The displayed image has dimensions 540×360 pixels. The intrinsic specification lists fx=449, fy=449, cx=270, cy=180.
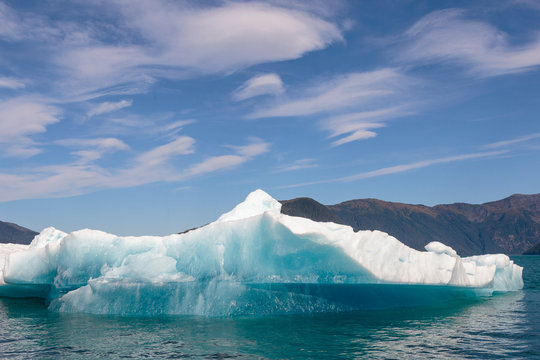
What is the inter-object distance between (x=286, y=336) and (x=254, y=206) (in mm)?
8719

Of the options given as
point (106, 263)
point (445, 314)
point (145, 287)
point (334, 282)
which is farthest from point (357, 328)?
point (106, 263)

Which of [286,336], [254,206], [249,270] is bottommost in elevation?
[286,336]

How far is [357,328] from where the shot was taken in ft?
42.4

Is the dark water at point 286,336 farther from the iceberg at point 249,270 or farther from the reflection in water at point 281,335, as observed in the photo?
the iceberg at point 249,270

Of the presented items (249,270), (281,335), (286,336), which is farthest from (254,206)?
(286,336)

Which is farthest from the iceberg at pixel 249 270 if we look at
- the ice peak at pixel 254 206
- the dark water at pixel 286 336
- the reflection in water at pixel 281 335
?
the ice peak at pixel 254 206

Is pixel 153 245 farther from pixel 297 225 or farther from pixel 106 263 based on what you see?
pixel 297 225

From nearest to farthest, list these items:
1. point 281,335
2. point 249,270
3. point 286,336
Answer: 1. point 286,336
2. point 281,335
3. point 249,270

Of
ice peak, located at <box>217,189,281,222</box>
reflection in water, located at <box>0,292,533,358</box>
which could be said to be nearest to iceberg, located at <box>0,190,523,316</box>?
reflection in water, located at <box>0,292,533,358</box>

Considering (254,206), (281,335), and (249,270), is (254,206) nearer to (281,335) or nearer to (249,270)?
(249,270)

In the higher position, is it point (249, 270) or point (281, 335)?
point (249, 270)

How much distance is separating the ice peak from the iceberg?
352 centimetres

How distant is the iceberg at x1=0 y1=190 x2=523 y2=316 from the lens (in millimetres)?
14375

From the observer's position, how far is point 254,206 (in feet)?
65.4
